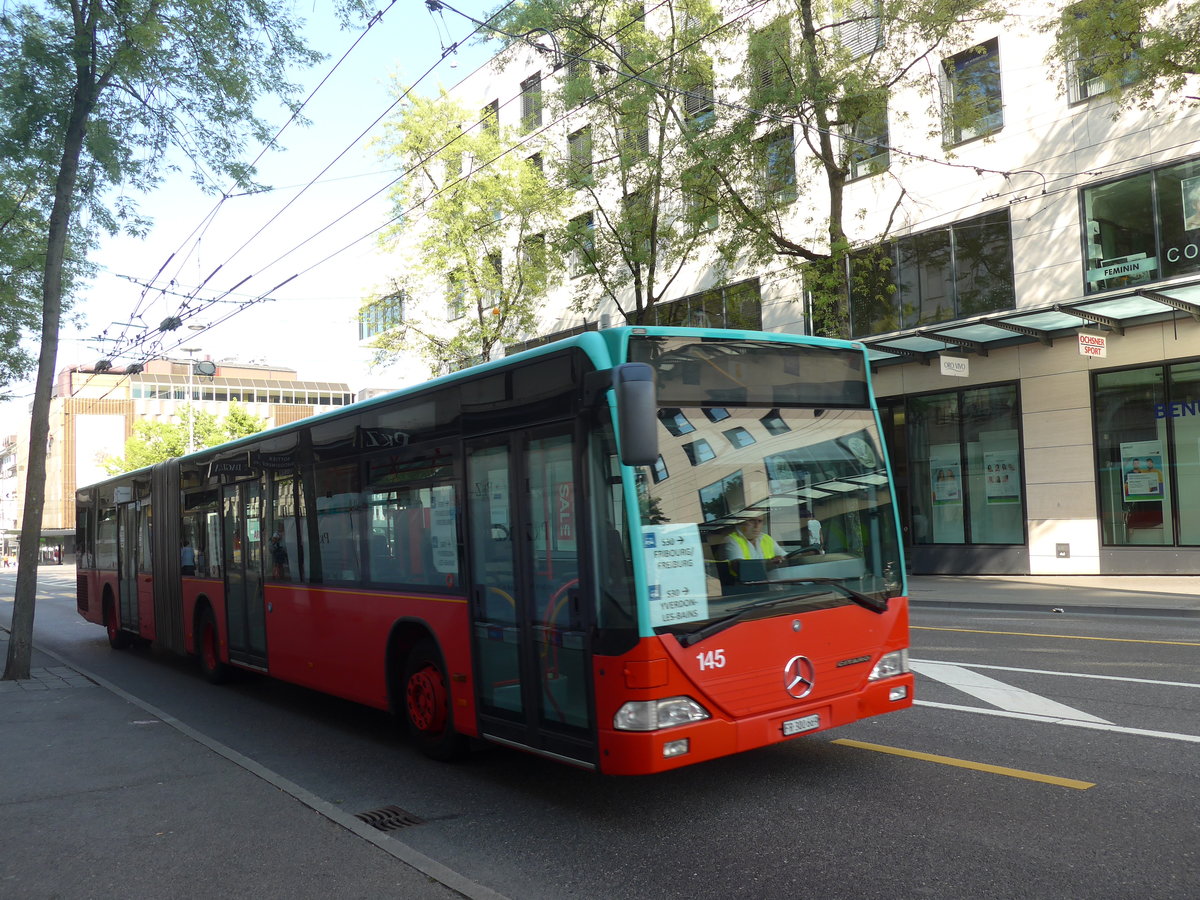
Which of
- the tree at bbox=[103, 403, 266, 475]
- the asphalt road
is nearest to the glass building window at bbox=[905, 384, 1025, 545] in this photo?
the asphalt road

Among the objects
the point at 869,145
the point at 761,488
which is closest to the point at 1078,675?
the point at 761,488

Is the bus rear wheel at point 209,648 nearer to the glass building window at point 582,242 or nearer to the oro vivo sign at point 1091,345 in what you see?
the glass building window at point 582,242

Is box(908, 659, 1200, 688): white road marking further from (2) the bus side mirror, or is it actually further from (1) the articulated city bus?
(2) the bus side mirror

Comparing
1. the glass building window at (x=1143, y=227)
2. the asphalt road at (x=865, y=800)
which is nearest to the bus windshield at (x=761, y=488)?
the asphalt road at (x=865, y=800)

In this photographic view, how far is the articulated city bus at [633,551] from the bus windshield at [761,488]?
12mm

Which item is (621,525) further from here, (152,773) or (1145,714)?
(1145,714)

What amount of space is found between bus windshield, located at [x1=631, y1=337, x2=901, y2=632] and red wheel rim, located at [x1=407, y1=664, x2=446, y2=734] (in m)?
2.45

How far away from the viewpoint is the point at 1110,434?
1956 centimetres

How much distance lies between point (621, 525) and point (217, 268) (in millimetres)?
13472

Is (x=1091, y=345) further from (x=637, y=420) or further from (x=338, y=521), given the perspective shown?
(x=637, y=420)

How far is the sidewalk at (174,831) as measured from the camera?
4703 millimetres

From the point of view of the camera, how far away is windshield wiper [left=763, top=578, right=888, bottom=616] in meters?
5.89

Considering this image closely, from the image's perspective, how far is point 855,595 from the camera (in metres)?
6.10

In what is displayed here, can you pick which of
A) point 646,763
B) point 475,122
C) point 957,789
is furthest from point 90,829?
point 475,122
